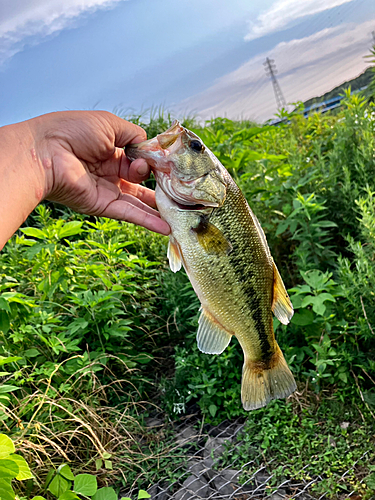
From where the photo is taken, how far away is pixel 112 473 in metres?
2.81

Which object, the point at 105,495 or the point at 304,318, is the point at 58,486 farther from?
the point at 304,318

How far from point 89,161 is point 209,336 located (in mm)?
1075

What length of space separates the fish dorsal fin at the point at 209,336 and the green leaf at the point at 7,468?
95cm

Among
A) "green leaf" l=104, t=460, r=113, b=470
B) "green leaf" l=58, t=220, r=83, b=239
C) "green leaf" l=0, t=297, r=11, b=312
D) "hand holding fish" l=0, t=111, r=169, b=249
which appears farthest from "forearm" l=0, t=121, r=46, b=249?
"green leaf" l=104, t=460, r=113, b=470

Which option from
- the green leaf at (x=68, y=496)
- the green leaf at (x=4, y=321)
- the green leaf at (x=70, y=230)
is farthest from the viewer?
the green leaf at (x=70, y=230)

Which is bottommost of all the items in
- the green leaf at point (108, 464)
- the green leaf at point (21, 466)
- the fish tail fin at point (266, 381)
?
the green leaf at point (108, 464)

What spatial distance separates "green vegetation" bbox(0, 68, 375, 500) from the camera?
9.06 ft

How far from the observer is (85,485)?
226 cm

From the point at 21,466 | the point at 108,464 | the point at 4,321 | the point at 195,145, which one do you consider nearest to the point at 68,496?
the point at 21,466

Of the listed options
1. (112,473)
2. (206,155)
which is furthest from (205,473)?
(206,155)

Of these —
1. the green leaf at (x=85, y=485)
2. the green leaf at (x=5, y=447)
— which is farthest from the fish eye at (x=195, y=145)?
the green leaf at (x=85, y=485)

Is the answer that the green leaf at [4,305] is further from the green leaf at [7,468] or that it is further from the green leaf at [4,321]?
the green leaf at [7,468]

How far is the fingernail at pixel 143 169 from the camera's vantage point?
192 cm

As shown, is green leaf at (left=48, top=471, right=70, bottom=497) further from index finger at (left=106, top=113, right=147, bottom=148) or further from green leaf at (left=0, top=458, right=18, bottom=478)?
index finger at (left=106, top=113, right=147, bottom=148)
